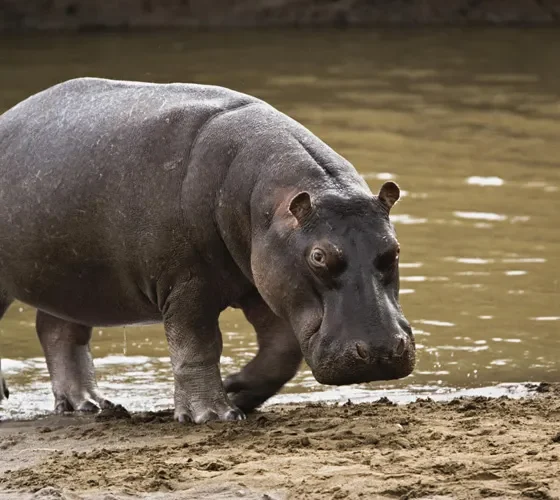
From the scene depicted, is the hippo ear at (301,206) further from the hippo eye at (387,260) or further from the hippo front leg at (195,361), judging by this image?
the hippo front leg at (195,361)

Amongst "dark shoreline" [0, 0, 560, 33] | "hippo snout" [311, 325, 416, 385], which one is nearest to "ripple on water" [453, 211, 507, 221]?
"hippo snout" [311, 325, 416, 385]

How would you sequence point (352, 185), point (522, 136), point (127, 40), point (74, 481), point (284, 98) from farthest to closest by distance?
point (127, 40) → point (284, 98) → point (522, 136) → point (352, 185) → point (74, 481)

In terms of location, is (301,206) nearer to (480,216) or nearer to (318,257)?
(318,257)

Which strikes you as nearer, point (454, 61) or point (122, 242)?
point (122, 242)

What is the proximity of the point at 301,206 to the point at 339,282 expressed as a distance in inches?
12.8

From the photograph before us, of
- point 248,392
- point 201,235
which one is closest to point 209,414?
point 248,392

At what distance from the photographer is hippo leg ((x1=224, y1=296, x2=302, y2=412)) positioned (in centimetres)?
609

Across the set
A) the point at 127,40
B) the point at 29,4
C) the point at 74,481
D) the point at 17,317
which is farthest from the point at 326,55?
the point at 74,481

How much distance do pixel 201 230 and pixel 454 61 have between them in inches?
Result: 537

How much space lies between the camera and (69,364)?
682cm

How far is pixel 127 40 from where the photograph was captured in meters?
21.5

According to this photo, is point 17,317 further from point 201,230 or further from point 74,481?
point 74,481

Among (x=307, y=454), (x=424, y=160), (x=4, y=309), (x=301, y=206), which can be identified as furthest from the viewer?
(x=424, y=160)

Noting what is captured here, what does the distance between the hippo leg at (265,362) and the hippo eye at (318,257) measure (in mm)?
843
